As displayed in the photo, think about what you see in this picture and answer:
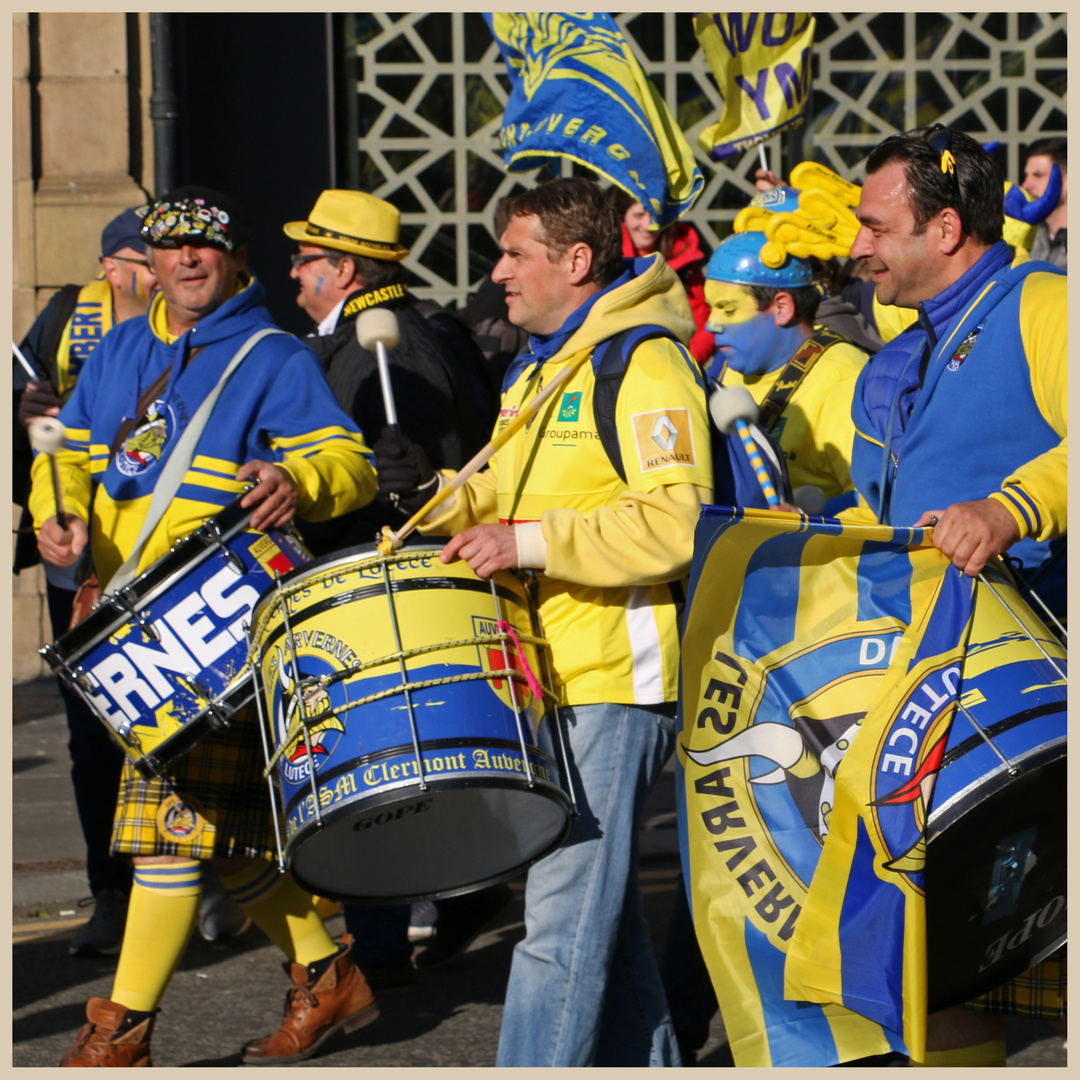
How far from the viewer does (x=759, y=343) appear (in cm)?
437

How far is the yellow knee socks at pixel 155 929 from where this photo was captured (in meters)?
3.55

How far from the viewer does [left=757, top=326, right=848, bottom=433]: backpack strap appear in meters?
4.14

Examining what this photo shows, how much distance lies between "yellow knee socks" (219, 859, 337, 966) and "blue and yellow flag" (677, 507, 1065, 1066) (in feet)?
5.08

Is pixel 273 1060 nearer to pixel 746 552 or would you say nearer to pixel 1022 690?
pixel 746 552

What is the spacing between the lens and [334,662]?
9.00ft

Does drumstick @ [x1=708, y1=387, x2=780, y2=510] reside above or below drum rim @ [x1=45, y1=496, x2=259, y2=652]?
above

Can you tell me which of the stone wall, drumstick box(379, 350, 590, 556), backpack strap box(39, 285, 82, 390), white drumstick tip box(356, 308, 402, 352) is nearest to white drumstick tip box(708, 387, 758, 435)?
drumstick box(379, 350, 590, 556)

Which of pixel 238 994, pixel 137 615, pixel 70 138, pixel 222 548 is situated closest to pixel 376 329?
pixel 222 548

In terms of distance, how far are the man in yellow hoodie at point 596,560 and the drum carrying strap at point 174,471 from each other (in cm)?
79

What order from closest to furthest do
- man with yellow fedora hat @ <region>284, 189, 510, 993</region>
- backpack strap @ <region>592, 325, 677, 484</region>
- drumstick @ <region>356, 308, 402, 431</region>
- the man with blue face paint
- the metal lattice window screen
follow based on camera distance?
1. backpack strap @ <region>592, 325, 677, 484</region>
2. drumstick @ <region>356, 308, 402, 431</region>
3. the man with blue face paint
4. man with yellow fedora hat @ <region>284, 189, 510, 993</region>
5. the metal lattice window screen

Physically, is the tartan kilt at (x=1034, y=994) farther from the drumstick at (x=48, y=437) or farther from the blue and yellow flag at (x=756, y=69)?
the blue and yellow flag at (x=756, y=69)

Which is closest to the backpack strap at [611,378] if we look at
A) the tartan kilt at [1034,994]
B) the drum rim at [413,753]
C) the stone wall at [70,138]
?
the drum rim at [413,753]

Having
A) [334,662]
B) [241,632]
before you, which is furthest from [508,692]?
[241,632]

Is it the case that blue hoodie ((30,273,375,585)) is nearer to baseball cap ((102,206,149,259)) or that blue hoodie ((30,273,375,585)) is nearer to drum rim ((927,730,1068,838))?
baseball cap ((102,206,149,259))
